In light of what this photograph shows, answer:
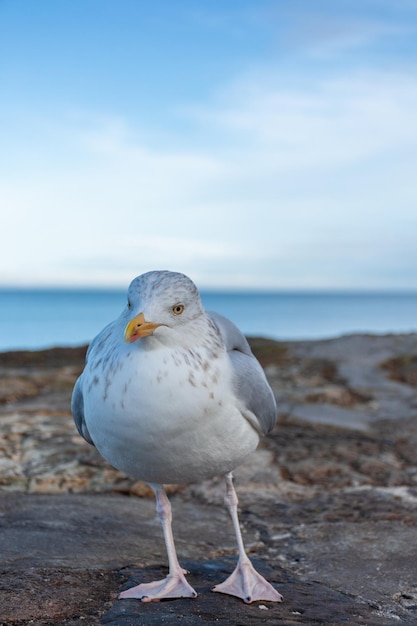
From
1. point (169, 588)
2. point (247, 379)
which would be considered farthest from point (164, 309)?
point (169, 588)

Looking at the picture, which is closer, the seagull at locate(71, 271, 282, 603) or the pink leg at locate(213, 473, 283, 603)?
the seagull at locate(71, 271, 282, 603)

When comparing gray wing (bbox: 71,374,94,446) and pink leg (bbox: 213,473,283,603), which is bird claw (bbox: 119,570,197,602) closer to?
pink leg (bbox: 213,473,283,603)

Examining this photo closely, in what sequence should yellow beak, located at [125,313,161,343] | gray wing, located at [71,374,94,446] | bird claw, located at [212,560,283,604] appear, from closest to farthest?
yellow beak, located at [125,313,161,343] → bird claw, located at [212,560,283,604] → gray wing, located at [71,374,94,446]

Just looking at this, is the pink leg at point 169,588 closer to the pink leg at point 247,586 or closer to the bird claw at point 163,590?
the bird claw at point 163,590

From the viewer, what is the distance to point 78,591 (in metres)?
3.29

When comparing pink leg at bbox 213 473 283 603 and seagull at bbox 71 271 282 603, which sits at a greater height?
seagull at bbox 71 271 282 603

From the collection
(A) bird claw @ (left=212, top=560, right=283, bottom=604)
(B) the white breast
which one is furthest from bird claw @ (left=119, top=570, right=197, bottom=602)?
(B) the white breast

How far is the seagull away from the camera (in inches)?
121

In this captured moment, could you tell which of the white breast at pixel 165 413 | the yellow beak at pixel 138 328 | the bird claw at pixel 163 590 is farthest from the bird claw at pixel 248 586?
the yellow beak at pixel 138 328

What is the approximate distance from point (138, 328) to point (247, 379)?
73 cm

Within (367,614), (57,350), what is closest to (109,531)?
(367,614)

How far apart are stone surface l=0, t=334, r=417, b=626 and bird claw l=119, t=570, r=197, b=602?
0.06 m

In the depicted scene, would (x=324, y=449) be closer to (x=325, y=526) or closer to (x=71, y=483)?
(x=325, y=526)

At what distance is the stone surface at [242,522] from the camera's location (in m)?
3.22
